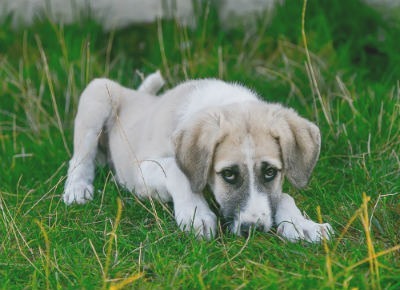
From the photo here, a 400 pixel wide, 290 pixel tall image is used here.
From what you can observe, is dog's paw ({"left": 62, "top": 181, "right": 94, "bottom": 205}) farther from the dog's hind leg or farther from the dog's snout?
the dog's snout

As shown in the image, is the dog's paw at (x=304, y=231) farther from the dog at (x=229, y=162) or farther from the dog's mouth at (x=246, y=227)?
the dog's mouth at (x=246, y=227)

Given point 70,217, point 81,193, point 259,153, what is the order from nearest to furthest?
point 259,153, point 70,217, point 81,193

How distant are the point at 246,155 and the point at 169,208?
34.5 inches

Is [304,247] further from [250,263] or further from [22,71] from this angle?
[22,71]

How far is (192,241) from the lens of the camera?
14.3 ft

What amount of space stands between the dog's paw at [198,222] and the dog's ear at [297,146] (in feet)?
1.74

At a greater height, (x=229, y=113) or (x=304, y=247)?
(x=229, y=113)

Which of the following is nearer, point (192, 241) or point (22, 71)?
point (192, 241)

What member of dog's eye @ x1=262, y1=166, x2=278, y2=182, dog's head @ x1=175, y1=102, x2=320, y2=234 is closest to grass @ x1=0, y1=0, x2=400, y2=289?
dog's head @ x1=175, y1=102, x2=320, y2=234

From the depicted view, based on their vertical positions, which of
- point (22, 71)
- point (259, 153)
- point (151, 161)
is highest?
point (259, 153)

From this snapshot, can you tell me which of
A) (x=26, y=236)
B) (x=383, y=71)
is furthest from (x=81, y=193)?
(x=383, y=71)

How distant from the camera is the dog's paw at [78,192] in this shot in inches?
213

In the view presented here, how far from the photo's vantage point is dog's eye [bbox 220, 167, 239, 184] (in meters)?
4.43

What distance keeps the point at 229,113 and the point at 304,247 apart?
0.95 meters
